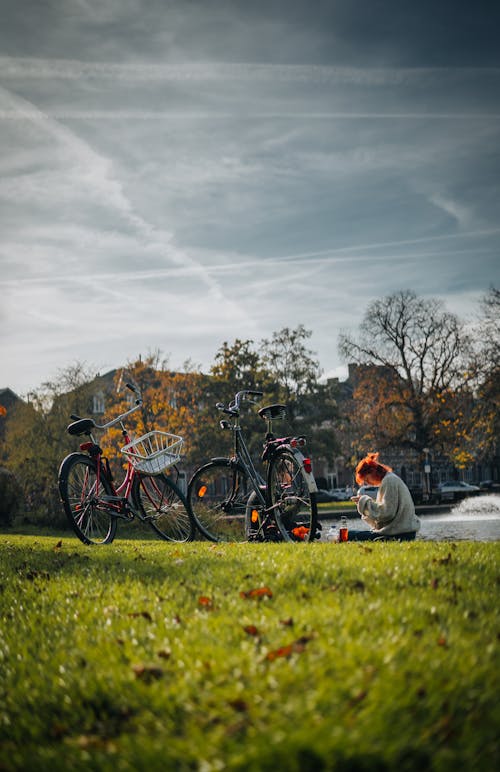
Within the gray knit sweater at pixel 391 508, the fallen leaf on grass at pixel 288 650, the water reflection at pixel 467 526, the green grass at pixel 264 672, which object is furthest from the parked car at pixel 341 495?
the fallen leaf on grass at pixel 288 650

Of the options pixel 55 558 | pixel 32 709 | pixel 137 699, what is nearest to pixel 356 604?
pixel 137 699

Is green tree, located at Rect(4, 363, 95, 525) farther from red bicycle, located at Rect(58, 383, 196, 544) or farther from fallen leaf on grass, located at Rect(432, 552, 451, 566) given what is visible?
fallen leaf on grass, located at Rect(432, 552, 451, 566)

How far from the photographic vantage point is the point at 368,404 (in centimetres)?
4656

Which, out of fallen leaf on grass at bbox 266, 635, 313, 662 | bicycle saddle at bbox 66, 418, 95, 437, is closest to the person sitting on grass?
bicycle saddle at bbox 66, 418, 95, 437

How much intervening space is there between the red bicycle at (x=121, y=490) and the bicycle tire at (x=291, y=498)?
1328 millimetres

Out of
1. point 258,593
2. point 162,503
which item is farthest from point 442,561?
A: point 162,503

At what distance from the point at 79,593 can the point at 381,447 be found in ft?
135

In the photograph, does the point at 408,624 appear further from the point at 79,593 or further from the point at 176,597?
the point at 79,593

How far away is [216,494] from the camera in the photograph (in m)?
7.75

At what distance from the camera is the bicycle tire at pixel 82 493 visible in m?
7.53

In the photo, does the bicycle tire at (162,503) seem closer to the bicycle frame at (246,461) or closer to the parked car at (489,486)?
the bicycle frame at (246,461)

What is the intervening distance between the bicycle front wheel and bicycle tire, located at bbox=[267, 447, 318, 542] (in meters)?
0.53

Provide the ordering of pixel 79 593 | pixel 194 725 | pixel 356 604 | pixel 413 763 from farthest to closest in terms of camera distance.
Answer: pixel 79 593
pixel 356 604
pixel 194 725
pixel 413 763

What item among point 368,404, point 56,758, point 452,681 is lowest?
point 56,758
